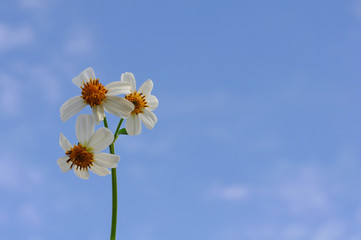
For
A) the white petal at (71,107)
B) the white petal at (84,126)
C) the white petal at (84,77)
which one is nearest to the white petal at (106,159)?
the white petal at (84,126)

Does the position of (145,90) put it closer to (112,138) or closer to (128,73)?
(128,73)

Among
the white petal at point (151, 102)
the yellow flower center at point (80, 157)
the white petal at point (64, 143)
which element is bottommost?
the yellow flower center at point (80, 157)

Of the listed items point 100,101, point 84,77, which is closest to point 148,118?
point 100,101

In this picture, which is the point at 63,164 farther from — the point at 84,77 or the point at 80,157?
the point at 84,77

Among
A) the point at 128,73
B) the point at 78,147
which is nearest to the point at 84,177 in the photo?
the point at 78,147

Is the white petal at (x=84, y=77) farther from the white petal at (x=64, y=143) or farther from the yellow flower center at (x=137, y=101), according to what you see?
the white petal at (x=64, y=143)
